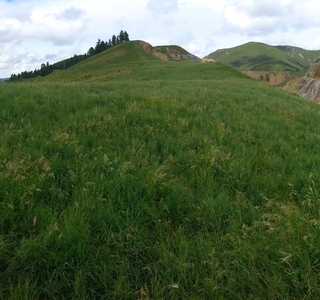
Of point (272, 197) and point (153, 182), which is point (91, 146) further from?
point (272, 197)

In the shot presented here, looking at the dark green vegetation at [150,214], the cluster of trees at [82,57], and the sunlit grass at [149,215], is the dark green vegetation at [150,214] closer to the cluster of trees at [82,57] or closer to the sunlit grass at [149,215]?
the sunlit grass at [149,215]

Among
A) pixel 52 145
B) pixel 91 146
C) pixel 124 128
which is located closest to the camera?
pixel 52 145

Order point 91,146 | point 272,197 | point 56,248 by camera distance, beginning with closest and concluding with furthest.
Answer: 1. point 56,248
2. point 272,197
3. point 91,146

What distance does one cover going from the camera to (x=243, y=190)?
4617 mm

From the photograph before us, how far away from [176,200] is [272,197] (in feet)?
5.15

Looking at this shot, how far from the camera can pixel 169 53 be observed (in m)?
101

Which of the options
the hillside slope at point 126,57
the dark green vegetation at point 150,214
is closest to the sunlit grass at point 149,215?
the dark green vegetation at point 150,214

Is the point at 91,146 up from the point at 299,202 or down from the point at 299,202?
up

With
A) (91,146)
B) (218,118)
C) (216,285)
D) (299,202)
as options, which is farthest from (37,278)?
(218,118)

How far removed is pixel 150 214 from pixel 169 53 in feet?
341

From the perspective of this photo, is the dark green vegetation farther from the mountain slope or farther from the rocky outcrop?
the rocky outcrop

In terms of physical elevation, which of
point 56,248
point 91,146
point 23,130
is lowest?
point 56,248

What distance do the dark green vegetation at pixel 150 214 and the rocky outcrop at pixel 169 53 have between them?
90.8 m

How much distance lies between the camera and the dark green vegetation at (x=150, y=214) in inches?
108
